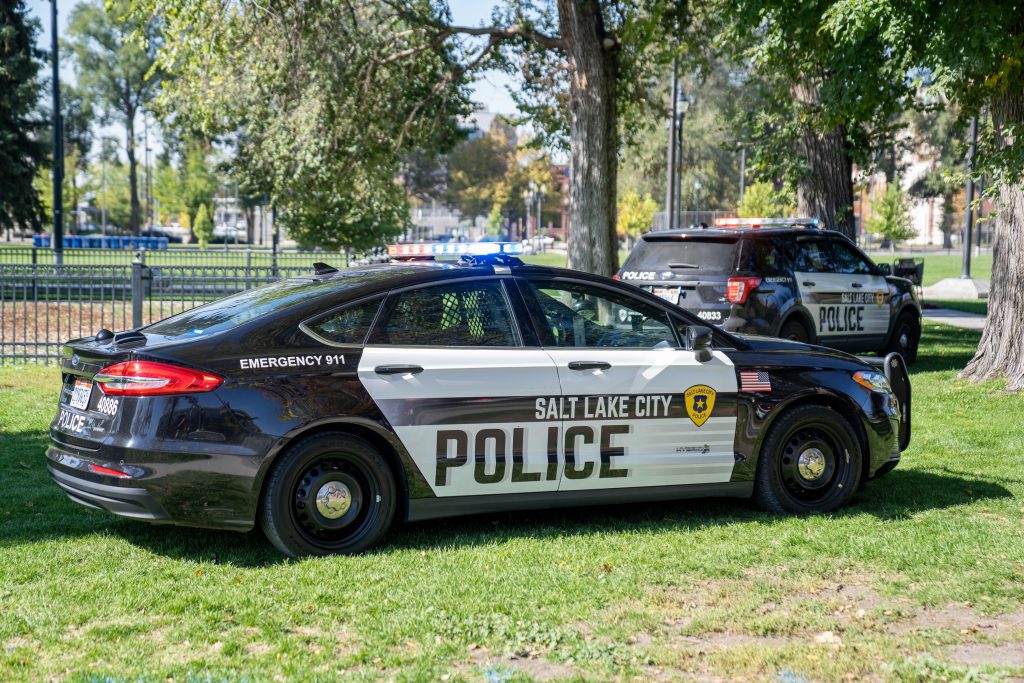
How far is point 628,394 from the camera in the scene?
627 centimetres

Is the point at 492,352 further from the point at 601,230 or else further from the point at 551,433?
the point at 601,230

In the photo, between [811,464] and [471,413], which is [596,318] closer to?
[471,413]

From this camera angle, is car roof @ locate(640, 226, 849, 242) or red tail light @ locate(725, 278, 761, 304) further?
car roof @ locate(640, 226, 849, 242)

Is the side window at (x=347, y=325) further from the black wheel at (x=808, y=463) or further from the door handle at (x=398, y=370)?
the black wheel at (x=808, y=463)

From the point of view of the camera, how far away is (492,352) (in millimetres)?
6066

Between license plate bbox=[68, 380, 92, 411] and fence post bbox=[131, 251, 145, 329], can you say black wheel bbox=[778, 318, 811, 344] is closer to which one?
fence post bbox=[131, 251, 145, 329]

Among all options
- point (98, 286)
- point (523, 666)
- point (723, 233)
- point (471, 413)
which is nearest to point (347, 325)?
point (471, 413)

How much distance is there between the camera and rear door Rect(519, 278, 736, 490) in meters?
6.18

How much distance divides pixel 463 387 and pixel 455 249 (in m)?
1.17

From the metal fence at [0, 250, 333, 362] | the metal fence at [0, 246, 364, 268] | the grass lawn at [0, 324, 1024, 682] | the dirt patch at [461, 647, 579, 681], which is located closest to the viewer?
the dirt patch at [461, 647, 579, 681]

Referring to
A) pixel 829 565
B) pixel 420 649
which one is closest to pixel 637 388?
pixel 829 565

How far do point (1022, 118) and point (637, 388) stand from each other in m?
7.45

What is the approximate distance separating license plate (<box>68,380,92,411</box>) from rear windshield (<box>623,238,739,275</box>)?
25.3ft

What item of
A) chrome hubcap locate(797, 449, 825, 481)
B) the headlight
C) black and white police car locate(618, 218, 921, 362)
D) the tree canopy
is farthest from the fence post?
the tree canopy
